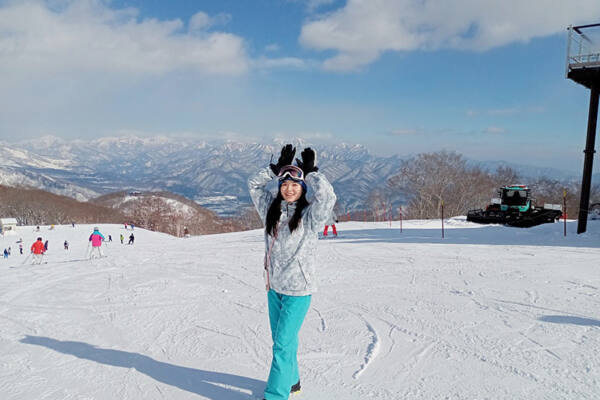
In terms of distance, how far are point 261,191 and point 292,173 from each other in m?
0.40

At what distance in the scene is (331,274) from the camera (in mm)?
8398

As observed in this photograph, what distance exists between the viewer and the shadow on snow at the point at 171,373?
132 inches

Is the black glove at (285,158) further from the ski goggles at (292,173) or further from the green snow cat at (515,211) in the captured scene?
the green snow cat at (515,211)

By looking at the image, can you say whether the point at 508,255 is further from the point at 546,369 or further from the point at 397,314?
the point at 546,369

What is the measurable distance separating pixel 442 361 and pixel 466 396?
0.64 meters

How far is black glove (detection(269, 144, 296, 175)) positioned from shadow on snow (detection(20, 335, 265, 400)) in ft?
6.55

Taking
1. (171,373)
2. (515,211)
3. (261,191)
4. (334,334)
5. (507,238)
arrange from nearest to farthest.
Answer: (261,191) < (171,373) < (334,334) < (507,238) < (515,211)

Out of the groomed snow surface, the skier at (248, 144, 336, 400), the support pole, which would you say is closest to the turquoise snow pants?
the skier at (248, 144, 336, 400)

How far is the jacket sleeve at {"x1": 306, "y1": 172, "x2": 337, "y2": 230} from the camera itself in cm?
290

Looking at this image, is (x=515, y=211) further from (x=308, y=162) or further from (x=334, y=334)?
(x=308, y=162)

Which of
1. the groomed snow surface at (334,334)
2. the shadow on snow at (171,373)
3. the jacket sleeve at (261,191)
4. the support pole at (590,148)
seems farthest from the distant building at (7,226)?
the support pole at (590,148)

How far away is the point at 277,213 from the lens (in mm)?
3018

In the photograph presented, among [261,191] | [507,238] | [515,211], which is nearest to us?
[261,191]

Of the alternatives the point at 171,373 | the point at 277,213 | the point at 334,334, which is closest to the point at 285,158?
the point at 277,213
